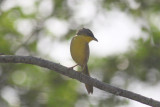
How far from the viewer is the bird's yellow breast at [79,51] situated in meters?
6.63

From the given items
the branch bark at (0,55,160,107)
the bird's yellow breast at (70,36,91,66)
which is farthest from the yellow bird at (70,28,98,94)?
the branch bark at (0,55,160,107)

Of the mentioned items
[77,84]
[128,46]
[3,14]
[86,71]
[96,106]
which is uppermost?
[3,14]

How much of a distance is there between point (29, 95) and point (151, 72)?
2713mm

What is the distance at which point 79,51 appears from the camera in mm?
6648

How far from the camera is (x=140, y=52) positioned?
10.5 m

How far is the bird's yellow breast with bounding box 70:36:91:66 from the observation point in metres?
6.63

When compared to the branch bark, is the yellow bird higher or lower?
higher

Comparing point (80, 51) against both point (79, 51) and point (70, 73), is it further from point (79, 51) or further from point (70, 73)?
point (70, 73)

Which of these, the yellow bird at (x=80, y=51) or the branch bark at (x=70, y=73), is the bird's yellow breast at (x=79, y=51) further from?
the branch bark at (x=70, y=73)

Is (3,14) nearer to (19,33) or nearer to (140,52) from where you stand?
(19,33)

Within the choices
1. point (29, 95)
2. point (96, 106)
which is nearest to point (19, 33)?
point (29, 95)

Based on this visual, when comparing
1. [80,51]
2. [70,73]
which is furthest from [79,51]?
Result: [70,73]

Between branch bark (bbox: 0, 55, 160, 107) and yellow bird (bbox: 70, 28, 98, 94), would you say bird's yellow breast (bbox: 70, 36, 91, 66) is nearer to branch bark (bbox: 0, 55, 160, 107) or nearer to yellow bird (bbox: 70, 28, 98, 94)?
yellow bird (bbox: 70, 28, 98, 94)

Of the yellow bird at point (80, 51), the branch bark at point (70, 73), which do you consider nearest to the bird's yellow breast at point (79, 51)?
the yellow bird at point (80, 51)
